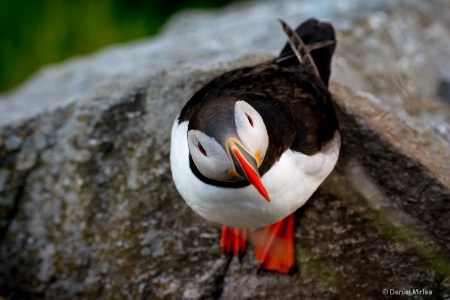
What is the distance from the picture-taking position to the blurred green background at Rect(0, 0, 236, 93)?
19.0 feet

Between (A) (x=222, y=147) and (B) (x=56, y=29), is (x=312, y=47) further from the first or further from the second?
(B) (x=56, y=29)

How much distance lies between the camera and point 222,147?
6.53ft

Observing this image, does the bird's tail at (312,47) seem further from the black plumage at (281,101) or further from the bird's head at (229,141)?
the bird's head at (229,141)

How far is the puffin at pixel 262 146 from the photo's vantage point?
2.03 meters

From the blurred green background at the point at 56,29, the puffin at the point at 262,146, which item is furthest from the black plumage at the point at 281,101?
the blurred green background at the point at 56,29

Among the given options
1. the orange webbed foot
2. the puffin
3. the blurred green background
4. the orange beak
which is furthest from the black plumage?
the blurred green background

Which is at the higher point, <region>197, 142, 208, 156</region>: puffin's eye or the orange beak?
the orange beak

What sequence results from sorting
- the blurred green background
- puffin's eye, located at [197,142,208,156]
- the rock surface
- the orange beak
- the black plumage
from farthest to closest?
the blurred green background, the rock surface, the black plumage, puffin's eye, located at [197,142,208,156], the orange beak

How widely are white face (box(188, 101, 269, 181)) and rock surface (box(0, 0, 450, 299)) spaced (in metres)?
0.73

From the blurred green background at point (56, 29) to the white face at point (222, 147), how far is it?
13.3 ft

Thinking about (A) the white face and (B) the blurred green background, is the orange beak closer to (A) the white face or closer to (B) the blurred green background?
(A) the white face

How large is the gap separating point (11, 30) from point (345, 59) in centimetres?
325

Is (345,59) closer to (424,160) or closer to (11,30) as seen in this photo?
(424,160)

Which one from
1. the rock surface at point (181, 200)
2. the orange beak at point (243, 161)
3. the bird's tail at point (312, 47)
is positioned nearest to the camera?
the orange beak at point (243, 161)
